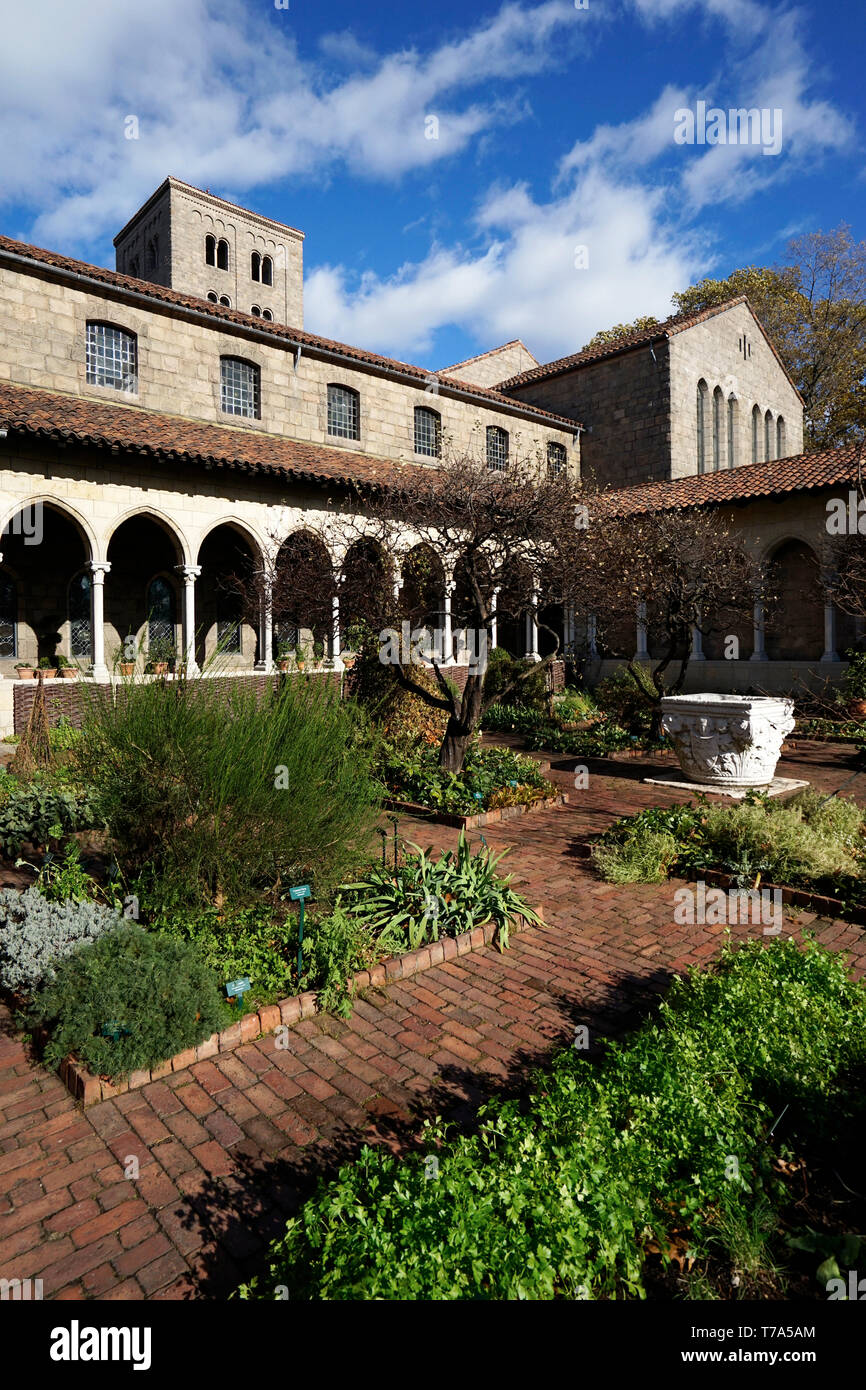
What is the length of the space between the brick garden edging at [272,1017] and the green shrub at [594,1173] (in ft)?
4.56

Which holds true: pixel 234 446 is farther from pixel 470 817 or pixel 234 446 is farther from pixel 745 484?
pixel 745 484

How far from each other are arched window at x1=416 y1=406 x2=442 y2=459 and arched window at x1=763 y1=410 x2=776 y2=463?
14.4 metres

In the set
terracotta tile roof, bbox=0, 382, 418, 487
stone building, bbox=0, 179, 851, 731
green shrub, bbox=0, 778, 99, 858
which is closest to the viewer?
green shrub, bbox=0, 778, 99, 858

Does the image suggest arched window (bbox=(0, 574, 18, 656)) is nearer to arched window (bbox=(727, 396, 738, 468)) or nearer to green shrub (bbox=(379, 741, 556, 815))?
green shrub (bbox=(379, 741, 556, 815))

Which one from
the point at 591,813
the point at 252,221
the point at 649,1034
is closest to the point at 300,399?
the point at 591,813

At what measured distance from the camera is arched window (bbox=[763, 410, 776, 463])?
30.3 m

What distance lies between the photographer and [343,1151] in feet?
10.5

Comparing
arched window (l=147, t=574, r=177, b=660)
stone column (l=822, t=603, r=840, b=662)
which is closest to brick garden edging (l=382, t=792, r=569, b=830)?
arched window (l=147, t=574, r=177, b=660)

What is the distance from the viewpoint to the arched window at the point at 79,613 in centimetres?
1728

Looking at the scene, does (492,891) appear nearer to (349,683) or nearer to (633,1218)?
(633,1218)

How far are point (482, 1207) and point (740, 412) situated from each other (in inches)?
1244

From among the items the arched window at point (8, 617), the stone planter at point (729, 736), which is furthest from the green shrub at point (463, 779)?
the arched window at point (8, 617)

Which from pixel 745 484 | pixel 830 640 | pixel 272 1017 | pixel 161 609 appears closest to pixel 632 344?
pixel 745 484

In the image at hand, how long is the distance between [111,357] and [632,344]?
57.6 feet
